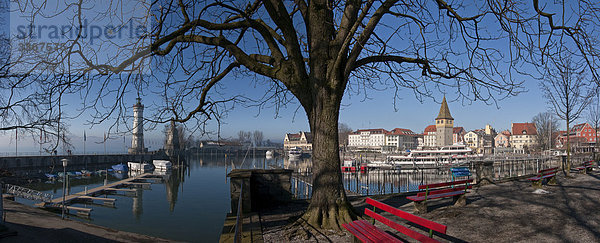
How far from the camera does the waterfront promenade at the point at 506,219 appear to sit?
5430mm

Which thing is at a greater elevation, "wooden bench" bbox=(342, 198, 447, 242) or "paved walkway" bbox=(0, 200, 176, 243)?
"wooden bench" bbox=(342, 198, 447, 242)

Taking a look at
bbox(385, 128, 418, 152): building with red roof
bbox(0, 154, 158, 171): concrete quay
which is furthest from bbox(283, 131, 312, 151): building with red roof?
bbox(0, 154, 158, 171): concrete quay

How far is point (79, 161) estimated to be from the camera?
2336 inches

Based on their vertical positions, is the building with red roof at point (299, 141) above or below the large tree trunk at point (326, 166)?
below

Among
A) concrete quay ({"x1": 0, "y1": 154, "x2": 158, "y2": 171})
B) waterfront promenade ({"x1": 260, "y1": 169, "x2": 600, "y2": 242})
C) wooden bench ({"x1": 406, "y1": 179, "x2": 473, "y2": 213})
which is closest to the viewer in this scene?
waterfront promenade ({"x1": 260, "y1": 169, "x2": 600, "y2": 242})

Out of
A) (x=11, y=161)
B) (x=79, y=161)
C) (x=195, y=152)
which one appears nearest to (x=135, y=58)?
(x=11, y=161)

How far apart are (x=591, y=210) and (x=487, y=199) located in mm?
2083

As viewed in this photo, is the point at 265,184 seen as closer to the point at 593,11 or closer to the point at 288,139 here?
the point at 593,11

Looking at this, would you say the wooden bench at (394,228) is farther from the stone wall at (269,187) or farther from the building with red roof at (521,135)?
the building with red roof at (521,135)

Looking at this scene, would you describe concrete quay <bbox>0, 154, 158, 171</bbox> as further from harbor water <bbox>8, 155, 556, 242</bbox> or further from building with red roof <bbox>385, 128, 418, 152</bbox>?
building with red roof <bbox>385, 128, 418, 152</bbox>

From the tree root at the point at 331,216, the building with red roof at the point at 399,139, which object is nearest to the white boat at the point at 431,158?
the tree root at the point at 331,216

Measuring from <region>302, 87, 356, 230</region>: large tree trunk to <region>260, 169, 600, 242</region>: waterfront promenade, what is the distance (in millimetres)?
408

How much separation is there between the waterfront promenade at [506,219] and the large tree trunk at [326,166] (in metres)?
0.41

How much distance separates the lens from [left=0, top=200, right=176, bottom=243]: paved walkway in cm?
950
